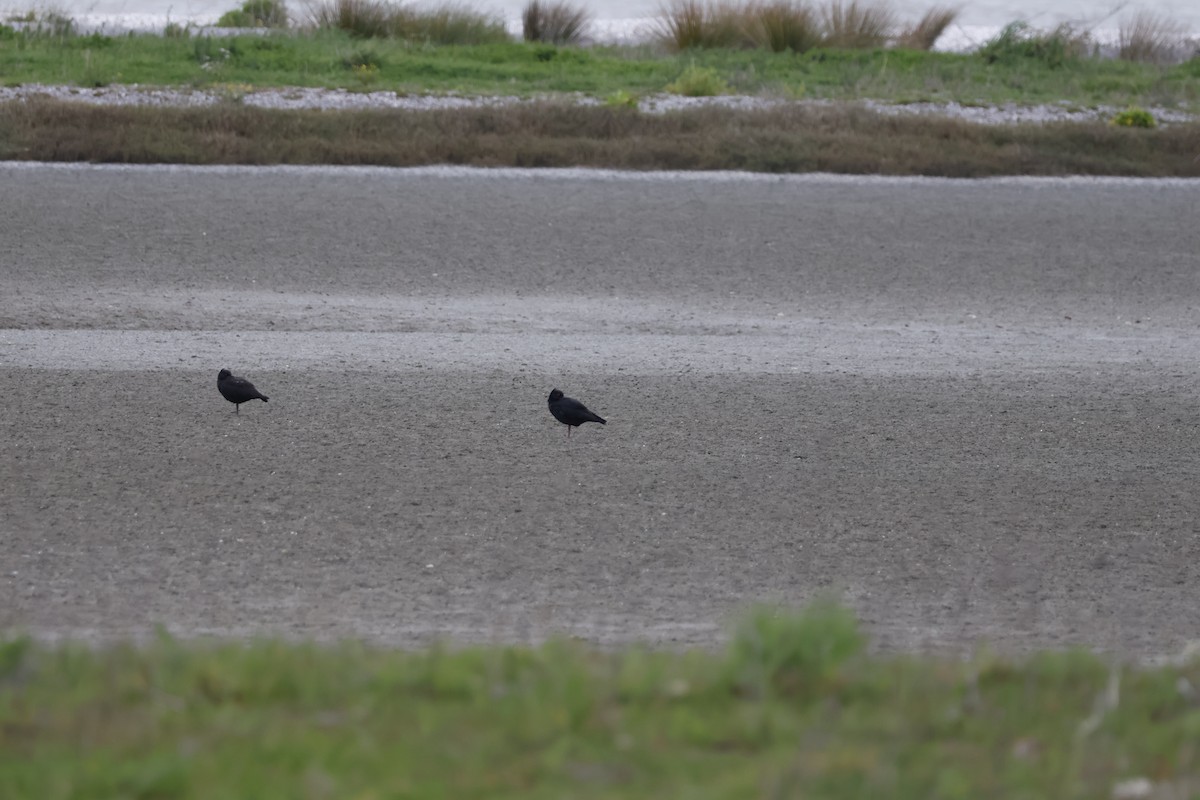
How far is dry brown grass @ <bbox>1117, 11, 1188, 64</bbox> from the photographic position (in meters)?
25.4

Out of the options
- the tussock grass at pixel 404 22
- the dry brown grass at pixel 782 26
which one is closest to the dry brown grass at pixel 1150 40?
the dry brown grass at pixel 782 26

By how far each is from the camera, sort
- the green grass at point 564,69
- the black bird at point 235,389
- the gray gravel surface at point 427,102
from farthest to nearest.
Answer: the green grass at point 564,69 < the gray gravel surface at point 427,102 < the black bird at point 235,389

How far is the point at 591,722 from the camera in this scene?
2.81 metres

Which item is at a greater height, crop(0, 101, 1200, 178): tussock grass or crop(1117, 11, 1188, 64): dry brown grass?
crop(1117, 11, 1188, 64): dry brown grass

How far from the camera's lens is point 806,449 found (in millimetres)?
6594

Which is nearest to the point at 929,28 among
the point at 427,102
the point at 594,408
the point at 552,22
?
the point at 552,22

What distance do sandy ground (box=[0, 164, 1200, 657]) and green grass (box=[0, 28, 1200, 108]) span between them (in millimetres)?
5834

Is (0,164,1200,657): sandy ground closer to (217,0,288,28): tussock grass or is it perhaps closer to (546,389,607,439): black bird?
(546,389,607,439): black bird

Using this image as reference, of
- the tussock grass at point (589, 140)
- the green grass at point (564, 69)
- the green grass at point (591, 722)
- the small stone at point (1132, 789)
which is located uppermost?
the green grass at point (564, 69)

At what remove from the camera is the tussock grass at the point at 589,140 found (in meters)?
14.3

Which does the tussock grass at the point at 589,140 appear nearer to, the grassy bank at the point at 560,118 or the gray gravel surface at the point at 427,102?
the grassy bank at the point at 560,118

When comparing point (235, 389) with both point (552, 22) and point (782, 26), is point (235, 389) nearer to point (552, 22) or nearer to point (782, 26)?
point (782, 26)

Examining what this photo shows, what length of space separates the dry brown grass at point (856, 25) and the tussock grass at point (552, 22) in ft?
14.8

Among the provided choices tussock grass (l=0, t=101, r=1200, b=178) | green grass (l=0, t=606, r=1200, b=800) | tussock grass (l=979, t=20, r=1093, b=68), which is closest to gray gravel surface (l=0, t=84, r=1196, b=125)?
tussock grass (l=0, t=101, r=1200, b=178)
